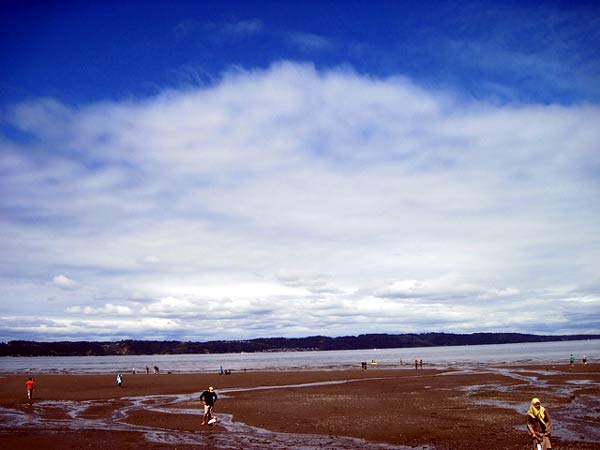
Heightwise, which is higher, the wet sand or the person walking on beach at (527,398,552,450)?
the person walking on beach at (527,398,552,450)

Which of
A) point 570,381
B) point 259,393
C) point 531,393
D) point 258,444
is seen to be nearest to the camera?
point 258,444

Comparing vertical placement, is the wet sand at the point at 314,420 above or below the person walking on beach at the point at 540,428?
below

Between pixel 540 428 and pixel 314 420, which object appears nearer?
pixel 540 428

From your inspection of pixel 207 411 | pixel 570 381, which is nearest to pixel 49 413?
pixel 207 411

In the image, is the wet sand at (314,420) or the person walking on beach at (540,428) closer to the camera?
the person walking on beach at (540,428)

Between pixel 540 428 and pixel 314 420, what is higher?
pixel 540 428

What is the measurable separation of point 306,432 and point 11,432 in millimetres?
15244

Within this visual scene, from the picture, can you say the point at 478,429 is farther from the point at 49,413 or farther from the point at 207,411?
the point at 49,413

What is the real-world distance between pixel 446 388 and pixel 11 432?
36.2 m

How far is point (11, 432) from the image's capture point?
25609 mm

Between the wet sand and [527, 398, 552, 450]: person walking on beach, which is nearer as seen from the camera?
[527, 398, 552, 450]: person walking on beach

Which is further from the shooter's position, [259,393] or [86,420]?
[259,393]

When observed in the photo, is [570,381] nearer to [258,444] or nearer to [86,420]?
[258,444]

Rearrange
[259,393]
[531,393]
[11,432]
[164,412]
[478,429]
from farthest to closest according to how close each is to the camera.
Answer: [259,393], [531,393], [164,412], [11,432], [478,429]
